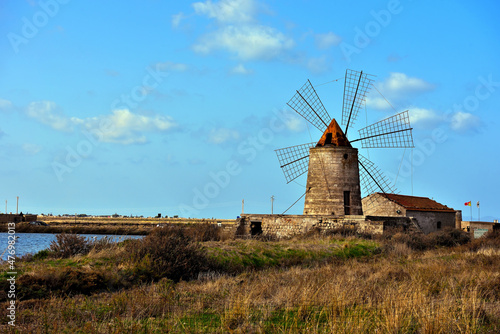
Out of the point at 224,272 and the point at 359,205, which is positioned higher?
the point at 359,205

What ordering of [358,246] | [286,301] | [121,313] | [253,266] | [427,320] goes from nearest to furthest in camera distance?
[427,320] < [121,313] < [286,301] < [253,266] < [358,246]

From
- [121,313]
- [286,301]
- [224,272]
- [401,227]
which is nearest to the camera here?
[121,313]

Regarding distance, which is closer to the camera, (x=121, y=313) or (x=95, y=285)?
(x=121, y=313)

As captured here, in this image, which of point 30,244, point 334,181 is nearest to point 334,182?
point 334,181

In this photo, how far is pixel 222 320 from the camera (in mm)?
7109

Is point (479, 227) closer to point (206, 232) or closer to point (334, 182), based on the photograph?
point (334, 182)

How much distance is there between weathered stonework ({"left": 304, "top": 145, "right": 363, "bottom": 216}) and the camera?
27750mm

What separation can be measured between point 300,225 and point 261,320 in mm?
19869

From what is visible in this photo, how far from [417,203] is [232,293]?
30085mm

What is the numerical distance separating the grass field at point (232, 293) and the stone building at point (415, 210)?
16.8 meters

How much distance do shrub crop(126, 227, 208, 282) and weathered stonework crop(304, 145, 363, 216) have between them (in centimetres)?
1435

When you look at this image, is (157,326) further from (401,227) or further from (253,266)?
(401,227)

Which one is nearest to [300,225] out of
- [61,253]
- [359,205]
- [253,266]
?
[359,205]

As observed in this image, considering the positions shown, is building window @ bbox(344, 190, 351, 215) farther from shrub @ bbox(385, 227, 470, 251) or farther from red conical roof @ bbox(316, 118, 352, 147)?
shrub @ bbox(385, 227, 470, 251)
